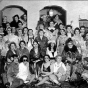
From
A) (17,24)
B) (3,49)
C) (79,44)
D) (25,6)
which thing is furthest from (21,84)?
(25,6)

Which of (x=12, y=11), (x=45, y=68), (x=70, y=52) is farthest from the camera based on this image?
(x=12, y=11)

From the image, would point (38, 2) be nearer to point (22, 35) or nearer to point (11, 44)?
point (22, 35)

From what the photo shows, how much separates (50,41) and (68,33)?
29.0 inches

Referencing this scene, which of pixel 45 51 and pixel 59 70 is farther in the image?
pixel 45 51

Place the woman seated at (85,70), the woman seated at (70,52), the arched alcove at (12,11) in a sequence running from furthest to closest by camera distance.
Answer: the arched alcove at (12,11) < the woman seated at (70,52) < the woman seated at (85,70)

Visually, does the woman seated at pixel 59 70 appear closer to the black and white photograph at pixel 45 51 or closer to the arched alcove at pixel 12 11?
the black and white photograph at pixel 45 51

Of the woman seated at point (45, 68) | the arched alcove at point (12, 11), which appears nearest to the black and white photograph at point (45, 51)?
the woman seated at point (45, 68)

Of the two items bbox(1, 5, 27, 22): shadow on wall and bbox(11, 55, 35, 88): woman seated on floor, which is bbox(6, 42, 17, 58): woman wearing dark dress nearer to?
bbox(11, 55, 35, 88): woman seated on floor

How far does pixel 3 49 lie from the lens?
8.68 meters

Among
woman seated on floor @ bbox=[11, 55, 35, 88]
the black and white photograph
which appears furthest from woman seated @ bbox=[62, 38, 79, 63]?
woman seated on floor @ bbox=[11, 55, 35, 88]

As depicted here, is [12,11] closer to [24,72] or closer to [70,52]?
[70,52]

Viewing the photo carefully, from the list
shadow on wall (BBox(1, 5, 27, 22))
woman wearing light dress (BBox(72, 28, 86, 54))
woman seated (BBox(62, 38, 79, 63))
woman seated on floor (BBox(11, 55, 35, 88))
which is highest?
shadow on wall (BBox(1, 5, 27, 22))

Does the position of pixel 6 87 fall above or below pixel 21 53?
below

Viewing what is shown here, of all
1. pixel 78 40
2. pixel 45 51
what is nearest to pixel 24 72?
pixel 45 51
